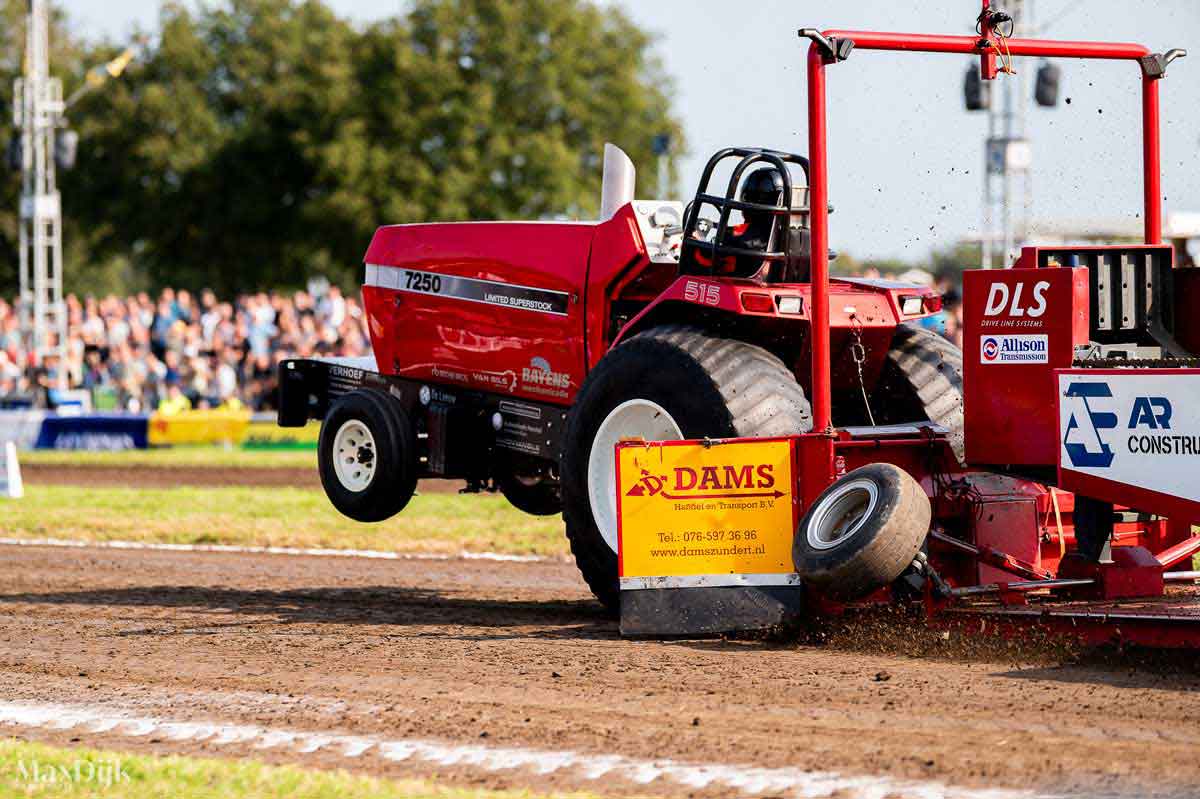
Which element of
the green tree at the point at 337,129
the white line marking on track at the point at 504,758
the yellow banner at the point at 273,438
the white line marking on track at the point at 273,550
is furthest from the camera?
the green tree at the point at 337,129

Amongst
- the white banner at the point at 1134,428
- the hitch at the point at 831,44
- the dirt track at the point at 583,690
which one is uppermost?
the hitch at the point at 831,44

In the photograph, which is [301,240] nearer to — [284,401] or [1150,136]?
[284,401]

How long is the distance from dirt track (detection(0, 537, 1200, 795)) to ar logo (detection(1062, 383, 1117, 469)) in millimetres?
834

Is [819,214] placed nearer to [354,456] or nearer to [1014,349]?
[1014,349]

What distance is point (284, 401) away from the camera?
37.5 ft

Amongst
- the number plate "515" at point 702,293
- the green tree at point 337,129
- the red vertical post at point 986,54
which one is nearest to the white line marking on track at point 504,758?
the number plate "515" at point 702,293

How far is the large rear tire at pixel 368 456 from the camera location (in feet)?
33.6

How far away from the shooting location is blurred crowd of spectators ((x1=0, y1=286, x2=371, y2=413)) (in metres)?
24.6

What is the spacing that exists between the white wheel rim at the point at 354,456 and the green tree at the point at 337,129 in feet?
116

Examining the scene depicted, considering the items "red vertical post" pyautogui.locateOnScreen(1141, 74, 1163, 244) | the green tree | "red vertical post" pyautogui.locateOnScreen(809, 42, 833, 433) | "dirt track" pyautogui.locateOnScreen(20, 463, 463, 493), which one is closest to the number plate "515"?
"red vertical post" pyautogui.locateOnScreen(809, 42, 833, 433)

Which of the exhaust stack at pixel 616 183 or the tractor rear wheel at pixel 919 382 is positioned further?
the exhaust stack at pixel 616 183

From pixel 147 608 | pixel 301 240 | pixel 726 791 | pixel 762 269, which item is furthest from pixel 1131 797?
pixel 301 240

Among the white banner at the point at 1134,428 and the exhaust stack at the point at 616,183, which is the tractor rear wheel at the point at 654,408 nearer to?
the exhaust stack at the point at 616,183

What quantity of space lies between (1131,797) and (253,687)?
3477 mm
